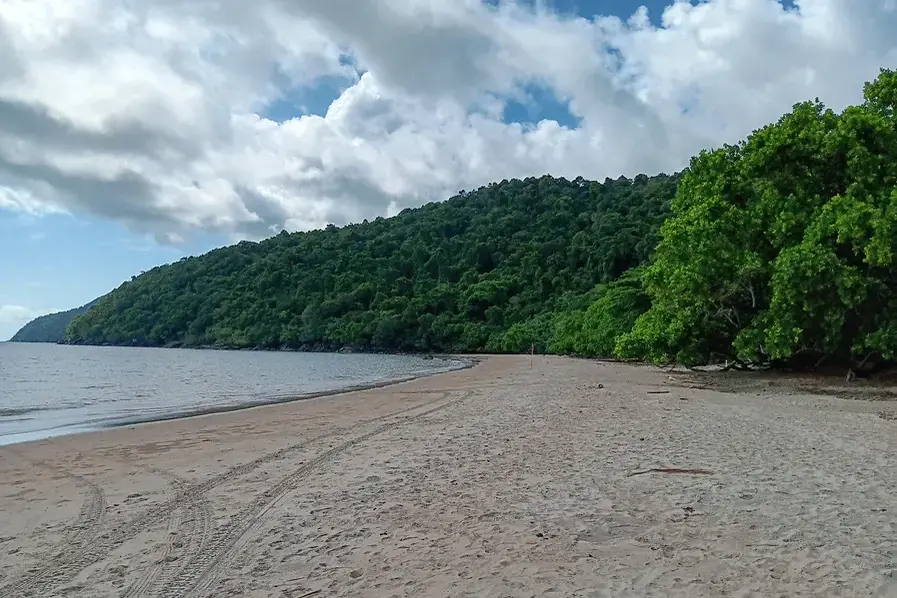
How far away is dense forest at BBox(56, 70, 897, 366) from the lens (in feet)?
68.9

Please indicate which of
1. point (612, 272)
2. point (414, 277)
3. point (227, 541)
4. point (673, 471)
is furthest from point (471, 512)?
point (414, 277)

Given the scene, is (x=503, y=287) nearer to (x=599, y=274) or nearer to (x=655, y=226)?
(x=599, y=274)

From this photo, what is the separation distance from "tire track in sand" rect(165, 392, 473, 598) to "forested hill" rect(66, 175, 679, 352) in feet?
279

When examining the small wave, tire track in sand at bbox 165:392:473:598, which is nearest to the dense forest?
tire track in sand at bbox 165:392:473:598

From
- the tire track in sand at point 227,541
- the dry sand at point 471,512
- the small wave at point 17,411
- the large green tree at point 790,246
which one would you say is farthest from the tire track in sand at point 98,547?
the large green tree at point 790,246

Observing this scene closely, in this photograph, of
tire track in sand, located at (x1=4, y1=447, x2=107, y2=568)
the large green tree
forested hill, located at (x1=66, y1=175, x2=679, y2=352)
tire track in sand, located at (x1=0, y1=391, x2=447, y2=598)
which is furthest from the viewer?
forested hill, located at (x1=66, y1=175, x2=679, y2=352)

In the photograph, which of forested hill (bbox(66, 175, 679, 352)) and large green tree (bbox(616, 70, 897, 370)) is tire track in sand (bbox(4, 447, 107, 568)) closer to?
large green tree (bbox(616, 70, 897, 370))

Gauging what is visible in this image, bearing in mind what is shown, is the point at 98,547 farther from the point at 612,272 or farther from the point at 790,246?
the point at 612,272

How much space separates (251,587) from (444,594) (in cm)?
152

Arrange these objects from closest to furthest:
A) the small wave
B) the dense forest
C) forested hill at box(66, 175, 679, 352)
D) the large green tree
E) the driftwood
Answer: the driftwood < the large green tree < the dense forest < the small wave < forested hill at box(66, 175, 679, 352)

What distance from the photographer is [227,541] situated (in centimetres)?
636

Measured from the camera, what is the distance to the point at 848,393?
19.9 metres

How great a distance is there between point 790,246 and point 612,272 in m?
78.2

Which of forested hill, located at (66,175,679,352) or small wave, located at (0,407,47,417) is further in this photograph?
forested hill, located at (66,175,679,352)
